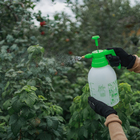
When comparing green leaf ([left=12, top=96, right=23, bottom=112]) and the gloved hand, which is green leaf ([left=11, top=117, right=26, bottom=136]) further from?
the gloved hand

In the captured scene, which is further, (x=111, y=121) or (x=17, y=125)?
(x=17, y=125)

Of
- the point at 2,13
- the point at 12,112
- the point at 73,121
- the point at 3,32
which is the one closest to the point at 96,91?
the point at 73,121

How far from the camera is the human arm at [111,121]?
112 cm

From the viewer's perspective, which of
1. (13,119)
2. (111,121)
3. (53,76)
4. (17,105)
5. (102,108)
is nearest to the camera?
(111,121)

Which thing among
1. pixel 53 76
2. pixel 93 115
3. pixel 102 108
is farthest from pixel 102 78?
pixel 53 76

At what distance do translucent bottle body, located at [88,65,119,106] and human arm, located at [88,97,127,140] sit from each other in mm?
89

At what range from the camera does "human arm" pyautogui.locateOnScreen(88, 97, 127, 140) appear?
3.67 ft

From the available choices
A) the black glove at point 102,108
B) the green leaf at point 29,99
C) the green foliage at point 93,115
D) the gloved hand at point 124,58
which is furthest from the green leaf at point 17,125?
the gloved hand at point 124,58

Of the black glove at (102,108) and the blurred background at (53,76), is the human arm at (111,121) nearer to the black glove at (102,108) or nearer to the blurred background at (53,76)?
the black glove at (102,108)

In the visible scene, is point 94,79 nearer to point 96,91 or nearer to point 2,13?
point 96,91

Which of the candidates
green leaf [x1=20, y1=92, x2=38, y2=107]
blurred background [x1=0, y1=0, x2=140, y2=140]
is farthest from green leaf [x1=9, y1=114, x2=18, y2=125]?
green leaf [x1=20, y1=92, x2=38, y2=107]

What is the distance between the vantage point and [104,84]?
1.45 metres

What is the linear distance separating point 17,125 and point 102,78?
95 cm

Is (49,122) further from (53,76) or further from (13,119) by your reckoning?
(53,76)
